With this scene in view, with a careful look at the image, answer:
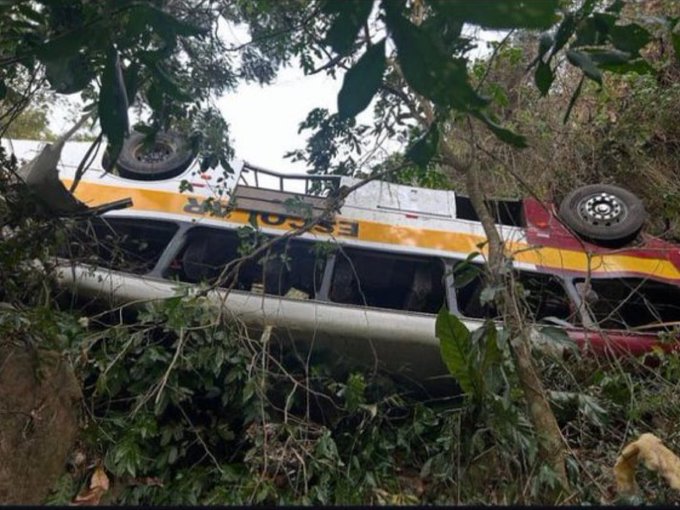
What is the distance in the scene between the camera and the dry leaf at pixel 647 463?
2068 millimetres

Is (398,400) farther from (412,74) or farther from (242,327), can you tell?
(412,74)

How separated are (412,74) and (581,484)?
2.11 m

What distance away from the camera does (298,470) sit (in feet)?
9.98

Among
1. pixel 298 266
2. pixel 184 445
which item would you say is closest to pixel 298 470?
pixel 184 445

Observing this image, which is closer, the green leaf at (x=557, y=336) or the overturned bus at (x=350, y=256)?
the green leaf at (x=557, y=336)

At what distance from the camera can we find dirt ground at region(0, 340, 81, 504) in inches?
101

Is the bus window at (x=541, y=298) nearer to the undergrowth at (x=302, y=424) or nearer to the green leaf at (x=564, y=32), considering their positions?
the undergrowth at (x=302, y=424)

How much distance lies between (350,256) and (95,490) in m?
2.24

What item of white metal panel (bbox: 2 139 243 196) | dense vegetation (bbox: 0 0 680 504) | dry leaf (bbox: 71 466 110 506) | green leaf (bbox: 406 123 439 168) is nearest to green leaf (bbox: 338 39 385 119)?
dense vegetation (bbox: 0 0 680 504)

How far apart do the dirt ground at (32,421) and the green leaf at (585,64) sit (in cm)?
247

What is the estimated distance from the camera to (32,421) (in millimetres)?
2654

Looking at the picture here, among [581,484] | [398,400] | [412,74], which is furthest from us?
[398,400]

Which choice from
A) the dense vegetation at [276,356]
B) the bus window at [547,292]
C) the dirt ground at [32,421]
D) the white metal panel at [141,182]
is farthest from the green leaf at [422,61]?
the bus window at [547,292]

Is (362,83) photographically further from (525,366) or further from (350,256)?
(350,256)
